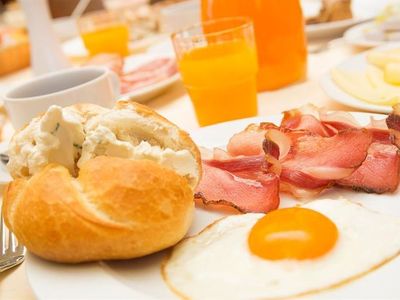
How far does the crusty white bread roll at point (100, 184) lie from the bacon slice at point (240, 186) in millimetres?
77

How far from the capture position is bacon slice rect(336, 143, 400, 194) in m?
0.88

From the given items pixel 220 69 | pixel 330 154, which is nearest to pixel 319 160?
pixel 330 154

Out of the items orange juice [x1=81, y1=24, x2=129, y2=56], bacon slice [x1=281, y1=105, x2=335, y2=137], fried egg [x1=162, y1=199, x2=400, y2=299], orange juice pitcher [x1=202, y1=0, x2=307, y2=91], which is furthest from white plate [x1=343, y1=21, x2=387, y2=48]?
fried egg [x1=162, y1=199, x2=400, y2=299]

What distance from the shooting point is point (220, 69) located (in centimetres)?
143

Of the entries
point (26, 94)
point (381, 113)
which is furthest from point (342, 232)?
point (26, 94)

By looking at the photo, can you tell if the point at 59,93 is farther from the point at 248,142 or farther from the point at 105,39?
the point at 105,39

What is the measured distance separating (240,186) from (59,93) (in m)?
0.51

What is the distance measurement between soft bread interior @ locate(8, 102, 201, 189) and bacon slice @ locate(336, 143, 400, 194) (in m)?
0.26

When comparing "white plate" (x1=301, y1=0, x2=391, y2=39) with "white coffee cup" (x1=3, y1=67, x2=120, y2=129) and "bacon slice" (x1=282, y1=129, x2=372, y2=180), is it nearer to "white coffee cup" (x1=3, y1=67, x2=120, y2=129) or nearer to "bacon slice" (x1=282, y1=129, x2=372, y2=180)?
"white coffee cup" (x1=3, y1=67, x2=120, y2=129)

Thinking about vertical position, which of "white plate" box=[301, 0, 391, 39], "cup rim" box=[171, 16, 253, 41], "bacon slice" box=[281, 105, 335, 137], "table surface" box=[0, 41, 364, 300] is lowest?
"table surface" box=[0, 41, 364, 300]

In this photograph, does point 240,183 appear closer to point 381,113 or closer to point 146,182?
point 146,182

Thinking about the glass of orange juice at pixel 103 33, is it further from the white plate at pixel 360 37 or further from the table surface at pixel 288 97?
the white plate at pixel 360 37

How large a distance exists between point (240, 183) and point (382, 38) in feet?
3.81

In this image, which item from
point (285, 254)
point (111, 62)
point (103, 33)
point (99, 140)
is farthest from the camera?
point (103, 33)
